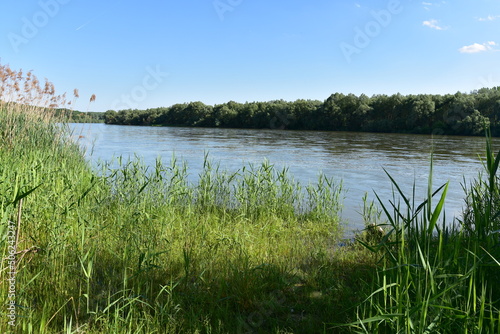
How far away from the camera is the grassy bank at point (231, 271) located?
7.55 ft

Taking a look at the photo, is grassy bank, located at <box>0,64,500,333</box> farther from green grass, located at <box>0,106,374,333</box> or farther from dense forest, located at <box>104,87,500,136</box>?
dense forest, located at <box>104,87,500,136</box>

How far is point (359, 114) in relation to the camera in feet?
186

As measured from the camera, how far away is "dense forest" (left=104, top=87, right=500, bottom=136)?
43.4 metres

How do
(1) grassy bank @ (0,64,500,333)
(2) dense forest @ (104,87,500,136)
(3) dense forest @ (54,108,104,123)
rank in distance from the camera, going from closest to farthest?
1. (1) grassy bank @ (0,64,500,333)
2. (3) dense forest @ (54,108,104,123)
3. (2) dense forest @ (104,87,500,136)

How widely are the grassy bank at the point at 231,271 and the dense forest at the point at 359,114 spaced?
30.7m

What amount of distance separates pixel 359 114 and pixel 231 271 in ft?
184

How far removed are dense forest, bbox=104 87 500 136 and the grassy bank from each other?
101 feet

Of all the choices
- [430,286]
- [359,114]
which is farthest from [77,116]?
[359,114]

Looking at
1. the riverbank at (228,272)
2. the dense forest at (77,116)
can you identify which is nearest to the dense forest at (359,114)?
the dense forest at (77,116)

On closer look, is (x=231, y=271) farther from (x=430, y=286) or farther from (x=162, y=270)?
(x=430, y=286)

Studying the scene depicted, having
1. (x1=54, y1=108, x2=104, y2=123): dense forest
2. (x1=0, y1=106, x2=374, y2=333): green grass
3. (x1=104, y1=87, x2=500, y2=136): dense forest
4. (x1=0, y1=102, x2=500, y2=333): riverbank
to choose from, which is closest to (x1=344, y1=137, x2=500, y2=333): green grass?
(x1=0, y1=102, x2=500, y2=333): riverbank

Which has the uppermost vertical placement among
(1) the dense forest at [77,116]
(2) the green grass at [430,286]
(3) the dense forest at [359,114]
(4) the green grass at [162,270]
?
(3) the dense forest at [359,114]

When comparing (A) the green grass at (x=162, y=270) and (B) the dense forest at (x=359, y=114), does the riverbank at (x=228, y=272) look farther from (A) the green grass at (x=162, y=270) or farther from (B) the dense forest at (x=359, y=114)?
(B) the dense forest at (x=359, y=114)

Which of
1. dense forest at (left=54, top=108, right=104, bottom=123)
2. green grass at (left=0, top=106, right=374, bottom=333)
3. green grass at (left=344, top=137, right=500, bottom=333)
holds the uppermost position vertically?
dense forest at (left=54, top=108, right=104, bottom=123)
